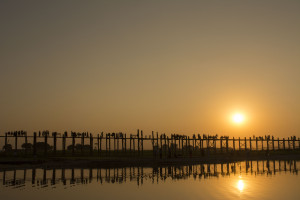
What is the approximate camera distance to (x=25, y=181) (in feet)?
71.5

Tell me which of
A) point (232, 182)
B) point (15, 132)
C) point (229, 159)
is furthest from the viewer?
point (229, 159)

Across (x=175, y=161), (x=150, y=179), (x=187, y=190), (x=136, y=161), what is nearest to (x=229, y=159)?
(x=175, y=161)

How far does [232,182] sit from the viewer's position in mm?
21297

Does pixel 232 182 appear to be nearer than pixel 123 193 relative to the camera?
No

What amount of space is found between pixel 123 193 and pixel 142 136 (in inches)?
1165

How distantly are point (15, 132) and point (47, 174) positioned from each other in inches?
689

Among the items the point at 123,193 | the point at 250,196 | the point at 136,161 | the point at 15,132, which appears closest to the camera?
the point at 250,196

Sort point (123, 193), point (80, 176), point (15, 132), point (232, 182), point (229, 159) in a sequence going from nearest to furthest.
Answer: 1. point (123, 193)
2. point (232, 182)
3. point (80, 176)
4. point (15, 132)
5. point (229, 159)

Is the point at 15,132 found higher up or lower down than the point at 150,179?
higher up

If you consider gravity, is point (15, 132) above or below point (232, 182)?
above

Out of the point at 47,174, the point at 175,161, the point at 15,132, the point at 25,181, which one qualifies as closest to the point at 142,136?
the point at 175,161

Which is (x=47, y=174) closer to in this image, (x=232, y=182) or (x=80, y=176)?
(x=80, y=176)

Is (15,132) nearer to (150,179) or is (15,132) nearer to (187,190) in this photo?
(150,179)

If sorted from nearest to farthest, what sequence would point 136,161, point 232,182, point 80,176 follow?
1. point 232,182
2. point 80,176
3. point 136,161
